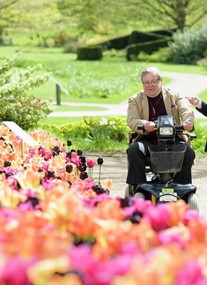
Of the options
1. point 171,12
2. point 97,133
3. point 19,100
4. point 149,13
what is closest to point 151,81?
point 97,133

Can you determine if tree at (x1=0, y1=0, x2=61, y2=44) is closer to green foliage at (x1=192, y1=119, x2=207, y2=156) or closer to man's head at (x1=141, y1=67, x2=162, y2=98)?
green foliage at (x1=192, y1=119, x2=207, y2=156)

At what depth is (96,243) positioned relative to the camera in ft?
10.5

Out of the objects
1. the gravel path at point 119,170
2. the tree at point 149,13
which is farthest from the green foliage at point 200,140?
the tree at point 149,13

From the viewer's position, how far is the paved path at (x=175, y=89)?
18.6 metres

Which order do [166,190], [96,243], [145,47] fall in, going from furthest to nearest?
1. [145,47]
2. [166,190]
3. [96,243]

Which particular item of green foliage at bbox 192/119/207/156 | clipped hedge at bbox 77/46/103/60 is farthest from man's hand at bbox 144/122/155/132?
clipped hedge at bbox 77/46/103/60

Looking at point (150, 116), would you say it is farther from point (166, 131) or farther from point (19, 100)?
point (19, 100)

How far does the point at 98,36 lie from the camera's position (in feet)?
186

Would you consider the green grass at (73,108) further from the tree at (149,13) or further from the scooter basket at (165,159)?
the tree at (149,13)

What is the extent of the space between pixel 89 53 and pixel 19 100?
3388 cm

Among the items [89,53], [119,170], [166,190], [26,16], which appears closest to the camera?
[166,190]

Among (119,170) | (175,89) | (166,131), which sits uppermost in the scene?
(166,131)

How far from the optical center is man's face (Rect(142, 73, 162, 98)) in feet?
23.0

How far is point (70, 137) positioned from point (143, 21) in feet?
134
